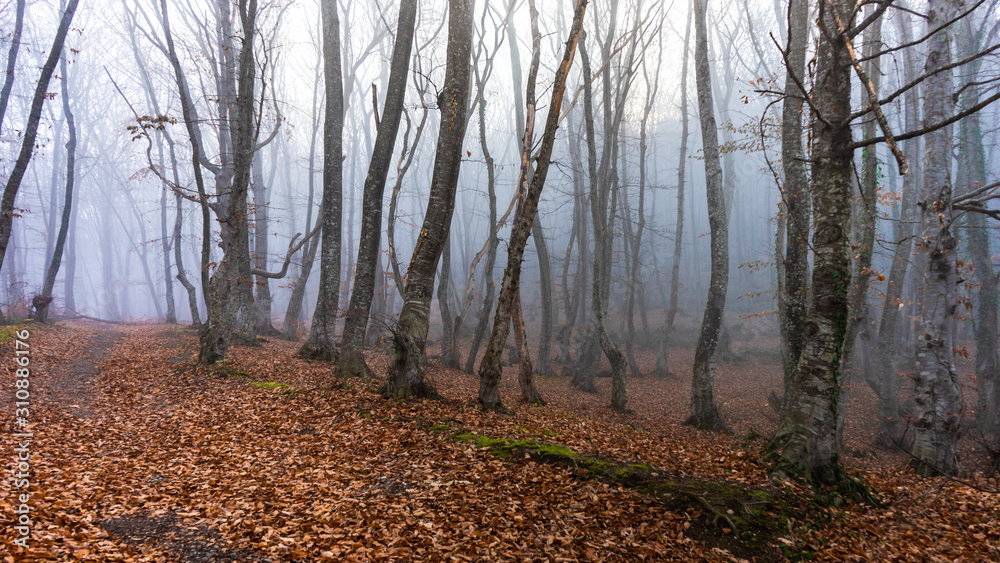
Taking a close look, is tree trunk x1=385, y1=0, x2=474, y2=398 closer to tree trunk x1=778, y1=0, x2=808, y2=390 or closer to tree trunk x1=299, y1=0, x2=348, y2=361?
tree trunk x1=299, y1=0, x2=348, y2=361

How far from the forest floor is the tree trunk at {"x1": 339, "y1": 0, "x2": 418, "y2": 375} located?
126cm

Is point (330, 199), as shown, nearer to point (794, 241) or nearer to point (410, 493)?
point (410, 493)

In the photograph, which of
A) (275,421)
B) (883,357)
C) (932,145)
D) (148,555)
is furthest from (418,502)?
(883,357)

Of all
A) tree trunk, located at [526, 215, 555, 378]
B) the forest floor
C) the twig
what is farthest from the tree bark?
tree trunk, located at [526, 215, 555, 378]

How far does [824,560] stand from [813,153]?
398 cm

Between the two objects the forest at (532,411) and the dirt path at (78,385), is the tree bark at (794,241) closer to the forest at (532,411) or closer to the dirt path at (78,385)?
the forest at (532,411)

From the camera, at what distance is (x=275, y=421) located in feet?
20.5

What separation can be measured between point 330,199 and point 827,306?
32.9 feet

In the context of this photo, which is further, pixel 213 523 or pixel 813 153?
pixel 813 153

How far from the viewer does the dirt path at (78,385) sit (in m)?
6.78

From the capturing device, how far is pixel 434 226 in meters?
7.09

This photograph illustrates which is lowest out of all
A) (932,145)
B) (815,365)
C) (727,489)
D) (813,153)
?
(727,489)

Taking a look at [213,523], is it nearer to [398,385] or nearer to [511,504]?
[511,504]

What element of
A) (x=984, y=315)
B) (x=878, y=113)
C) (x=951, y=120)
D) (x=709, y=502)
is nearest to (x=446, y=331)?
(x=709, y=502)
